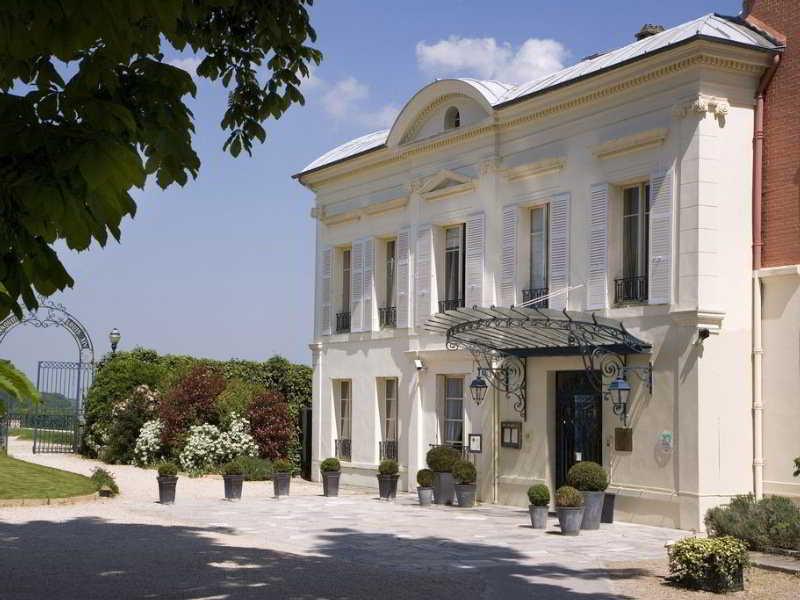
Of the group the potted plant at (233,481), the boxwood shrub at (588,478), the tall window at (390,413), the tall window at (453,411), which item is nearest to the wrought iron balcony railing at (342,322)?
the tall window at (390,413)

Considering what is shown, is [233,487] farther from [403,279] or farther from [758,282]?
[758,282]

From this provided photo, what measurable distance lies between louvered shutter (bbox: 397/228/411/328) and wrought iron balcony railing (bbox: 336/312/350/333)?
2.72m

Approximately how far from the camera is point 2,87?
16.9 feet

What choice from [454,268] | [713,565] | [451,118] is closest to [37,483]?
[454,268]

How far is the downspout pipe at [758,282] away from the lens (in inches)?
643

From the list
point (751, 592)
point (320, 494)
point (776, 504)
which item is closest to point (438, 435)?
point (320, 494)

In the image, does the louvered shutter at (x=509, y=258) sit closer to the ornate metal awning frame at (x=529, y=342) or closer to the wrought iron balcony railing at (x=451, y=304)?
the ornate metal awning frame at (x=529, y=342)

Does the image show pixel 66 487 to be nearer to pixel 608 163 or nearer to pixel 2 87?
pixel 608 163

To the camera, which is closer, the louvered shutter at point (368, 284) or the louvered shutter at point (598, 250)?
the louvered shutter at point (598, 250)

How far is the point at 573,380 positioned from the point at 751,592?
7673 mm

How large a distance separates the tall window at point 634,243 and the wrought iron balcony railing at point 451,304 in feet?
15.5

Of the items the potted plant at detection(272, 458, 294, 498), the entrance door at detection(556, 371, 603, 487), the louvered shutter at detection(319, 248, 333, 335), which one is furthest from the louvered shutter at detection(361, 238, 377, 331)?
the entrance door at detection(556, 371, 603, 487)

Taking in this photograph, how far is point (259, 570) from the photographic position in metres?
12.1

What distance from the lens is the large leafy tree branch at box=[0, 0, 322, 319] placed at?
4020mm
